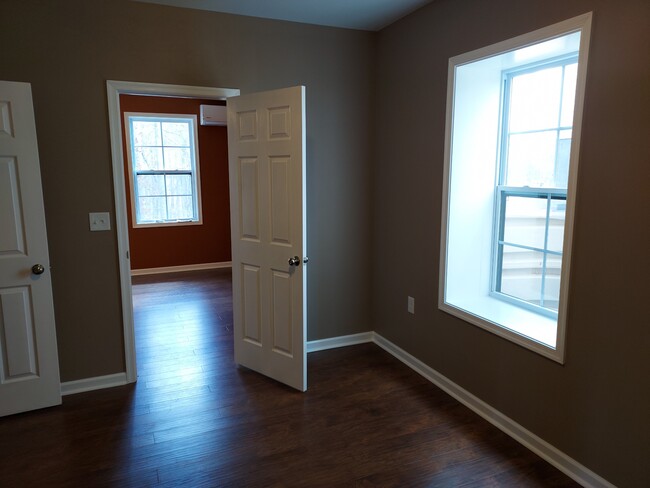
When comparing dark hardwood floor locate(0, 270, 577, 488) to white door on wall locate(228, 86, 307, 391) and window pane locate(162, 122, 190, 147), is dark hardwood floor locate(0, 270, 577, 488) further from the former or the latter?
window pane locate(162, 122, 190, 147)

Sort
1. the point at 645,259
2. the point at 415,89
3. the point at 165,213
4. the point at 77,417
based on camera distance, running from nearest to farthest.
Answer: the point at 645,259
the point at 77,417
the point at 415,89
the point at 165,213

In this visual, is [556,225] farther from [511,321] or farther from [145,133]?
[145,133]

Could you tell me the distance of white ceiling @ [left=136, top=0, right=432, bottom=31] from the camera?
2896 mm

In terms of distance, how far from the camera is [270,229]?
3027 millimetres

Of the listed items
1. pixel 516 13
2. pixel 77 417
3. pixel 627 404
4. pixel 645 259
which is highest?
pixel 516 13

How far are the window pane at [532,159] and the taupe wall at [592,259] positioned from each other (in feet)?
1.57

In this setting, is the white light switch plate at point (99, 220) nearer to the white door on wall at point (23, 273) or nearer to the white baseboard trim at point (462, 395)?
the white door on wall at point (23, 273)

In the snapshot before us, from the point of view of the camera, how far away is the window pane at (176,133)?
21.3ft

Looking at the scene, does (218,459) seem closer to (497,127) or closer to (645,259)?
(645,259)

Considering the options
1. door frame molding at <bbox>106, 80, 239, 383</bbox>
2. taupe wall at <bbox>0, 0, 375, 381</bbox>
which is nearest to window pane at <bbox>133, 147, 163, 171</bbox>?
door frame molding at <bbox>106, 80, 239, 383</bbox>

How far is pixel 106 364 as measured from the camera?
3.10 meters

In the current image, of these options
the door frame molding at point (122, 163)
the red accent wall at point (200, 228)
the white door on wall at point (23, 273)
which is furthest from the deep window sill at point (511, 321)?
the red accent wall at point (200, 228)

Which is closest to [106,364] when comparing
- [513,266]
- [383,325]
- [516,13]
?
[383,325]

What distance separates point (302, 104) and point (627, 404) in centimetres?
234
